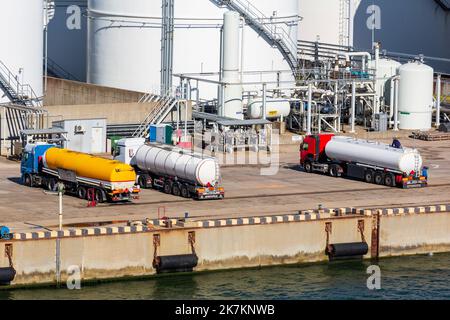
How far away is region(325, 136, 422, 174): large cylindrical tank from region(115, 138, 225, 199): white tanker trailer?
8.44 metres

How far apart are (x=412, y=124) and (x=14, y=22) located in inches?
945

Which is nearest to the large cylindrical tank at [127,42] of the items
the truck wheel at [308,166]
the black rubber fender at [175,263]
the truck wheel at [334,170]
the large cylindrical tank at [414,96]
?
the large cylindrical tank at [414,96]

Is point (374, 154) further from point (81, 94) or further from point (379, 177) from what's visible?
point (81, 94)

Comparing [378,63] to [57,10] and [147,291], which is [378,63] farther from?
[147,291]

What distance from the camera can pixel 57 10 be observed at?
357ft

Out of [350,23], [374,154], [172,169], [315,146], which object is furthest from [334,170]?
[350,23]

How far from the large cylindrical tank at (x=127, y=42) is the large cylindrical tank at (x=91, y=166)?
Result: 21123 mm

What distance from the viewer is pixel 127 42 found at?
309 ft

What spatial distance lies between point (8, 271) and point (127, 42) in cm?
3474

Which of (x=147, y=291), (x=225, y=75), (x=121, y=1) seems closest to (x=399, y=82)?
(x=225, y=75)

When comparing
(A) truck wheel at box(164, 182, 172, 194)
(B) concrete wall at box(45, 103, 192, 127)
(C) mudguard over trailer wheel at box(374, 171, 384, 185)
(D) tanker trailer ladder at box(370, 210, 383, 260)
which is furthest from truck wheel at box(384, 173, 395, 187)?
(B) concrete wall at box(45, 103, 192, 127)

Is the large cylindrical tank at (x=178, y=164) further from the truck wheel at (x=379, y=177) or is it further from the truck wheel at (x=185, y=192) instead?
the truck wheel at (x=379, y=177)

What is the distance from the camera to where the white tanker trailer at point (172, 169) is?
71312mm

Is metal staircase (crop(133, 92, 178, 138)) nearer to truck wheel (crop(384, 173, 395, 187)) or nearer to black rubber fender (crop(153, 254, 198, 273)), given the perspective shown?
truck wheel (crop(384, 173, 395, 187))
